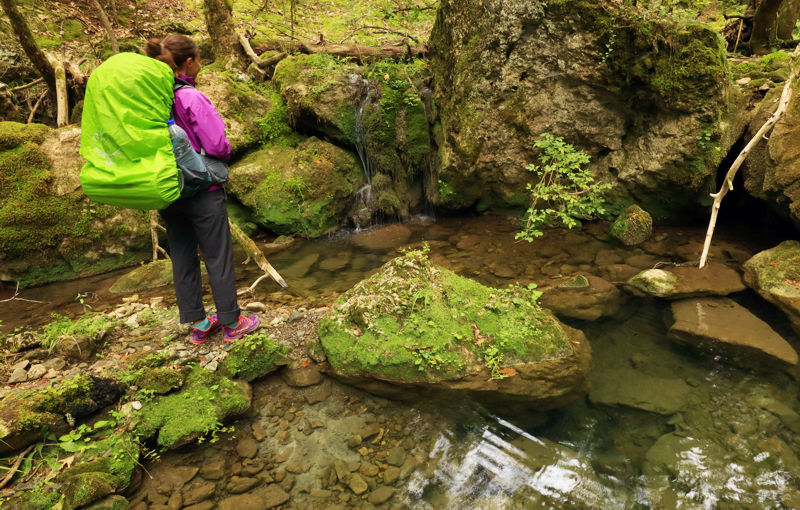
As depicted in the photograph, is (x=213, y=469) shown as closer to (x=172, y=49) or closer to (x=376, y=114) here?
(x=172, y=49)

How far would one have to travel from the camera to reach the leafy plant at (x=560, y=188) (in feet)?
19.1

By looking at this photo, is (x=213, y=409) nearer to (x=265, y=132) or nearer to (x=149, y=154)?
(x=149, y=154)

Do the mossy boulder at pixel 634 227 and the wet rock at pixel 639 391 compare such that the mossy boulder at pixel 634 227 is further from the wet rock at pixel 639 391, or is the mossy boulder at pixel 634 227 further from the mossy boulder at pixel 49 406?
the mossy boulder at pixel 49 406

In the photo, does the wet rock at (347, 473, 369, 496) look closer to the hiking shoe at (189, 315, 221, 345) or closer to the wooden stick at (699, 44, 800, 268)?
the hiking shoe at (189, 315, 221, 345)

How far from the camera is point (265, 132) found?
8391 millimetres

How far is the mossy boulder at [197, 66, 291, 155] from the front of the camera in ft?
26.2

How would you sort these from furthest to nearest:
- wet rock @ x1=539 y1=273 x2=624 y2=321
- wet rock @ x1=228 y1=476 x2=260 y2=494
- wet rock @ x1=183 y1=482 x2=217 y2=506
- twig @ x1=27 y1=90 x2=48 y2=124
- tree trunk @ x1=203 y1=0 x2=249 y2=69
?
1. tree trunk @ x1=203 y1=0 x2=249 y2=69
2. twig @ x1=27 y1=90 x2=48 y2=124
3. wet rock @ x1=539 y1=273 x2=624 y2=321
4. wet rock @ x1=228 y1=476 x2=260 y2=494
5. wet rock @ x1=183 y1=482 x2=217 y2=506

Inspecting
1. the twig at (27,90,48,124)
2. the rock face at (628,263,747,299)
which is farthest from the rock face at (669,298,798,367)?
the twig at (27,90,48,124)

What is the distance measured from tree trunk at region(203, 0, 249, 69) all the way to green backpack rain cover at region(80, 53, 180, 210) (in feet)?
24.9

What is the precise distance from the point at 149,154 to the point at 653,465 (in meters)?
4.70

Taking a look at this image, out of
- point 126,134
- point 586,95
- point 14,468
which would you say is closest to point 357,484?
point 14,468

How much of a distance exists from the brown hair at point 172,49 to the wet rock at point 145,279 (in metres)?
3.75

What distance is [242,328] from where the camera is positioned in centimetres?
394

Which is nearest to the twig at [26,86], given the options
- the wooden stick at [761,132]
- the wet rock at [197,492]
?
the wet rock at [197,492]
